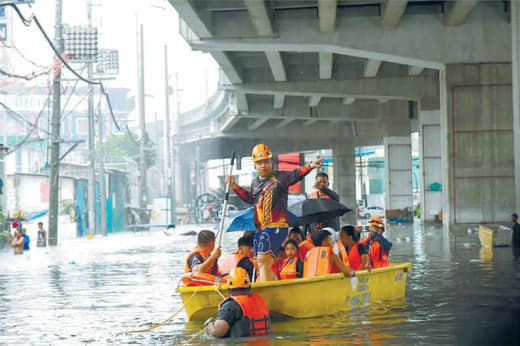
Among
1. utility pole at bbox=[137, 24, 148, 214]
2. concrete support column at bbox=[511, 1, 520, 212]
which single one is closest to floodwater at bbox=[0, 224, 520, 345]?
concrete support column at bbox=[511, 1, 520, 212]

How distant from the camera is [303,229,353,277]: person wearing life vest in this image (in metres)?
11.9

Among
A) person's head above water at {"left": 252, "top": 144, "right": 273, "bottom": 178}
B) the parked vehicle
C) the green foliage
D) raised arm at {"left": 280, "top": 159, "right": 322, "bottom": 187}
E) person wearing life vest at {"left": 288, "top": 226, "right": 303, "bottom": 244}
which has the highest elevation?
the green foliage

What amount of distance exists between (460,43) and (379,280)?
18.7 metres

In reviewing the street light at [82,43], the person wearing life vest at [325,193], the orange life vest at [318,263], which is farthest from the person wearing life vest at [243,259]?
the street light at [82,43]

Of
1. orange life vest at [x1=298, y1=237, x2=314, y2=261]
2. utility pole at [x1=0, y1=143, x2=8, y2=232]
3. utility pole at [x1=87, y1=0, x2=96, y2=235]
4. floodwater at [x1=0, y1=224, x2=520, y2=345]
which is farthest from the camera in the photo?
utility pole at [x1=87, y1=0, x2=96, y2=235]

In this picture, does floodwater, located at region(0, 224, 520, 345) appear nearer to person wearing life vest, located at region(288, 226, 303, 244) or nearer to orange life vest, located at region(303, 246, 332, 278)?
orange life vest, located at region(303, 246, 332, 278)

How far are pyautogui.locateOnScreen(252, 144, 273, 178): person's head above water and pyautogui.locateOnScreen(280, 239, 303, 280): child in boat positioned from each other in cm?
91

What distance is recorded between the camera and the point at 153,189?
391ft

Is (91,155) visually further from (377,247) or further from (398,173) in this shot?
(377,247)

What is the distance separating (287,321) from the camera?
38.1 ft

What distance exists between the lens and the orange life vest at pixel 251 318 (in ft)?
32.8

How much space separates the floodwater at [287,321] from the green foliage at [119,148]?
312 ft

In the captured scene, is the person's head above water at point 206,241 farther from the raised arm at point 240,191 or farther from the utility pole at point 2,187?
the utility pole at point 2,187

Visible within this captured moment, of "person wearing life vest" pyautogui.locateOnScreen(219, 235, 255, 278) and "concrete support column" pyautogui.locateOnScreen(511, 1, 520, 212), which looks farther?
"concrete support column" pyautogui.locateOnScreen(511, 1, 520, 212)
